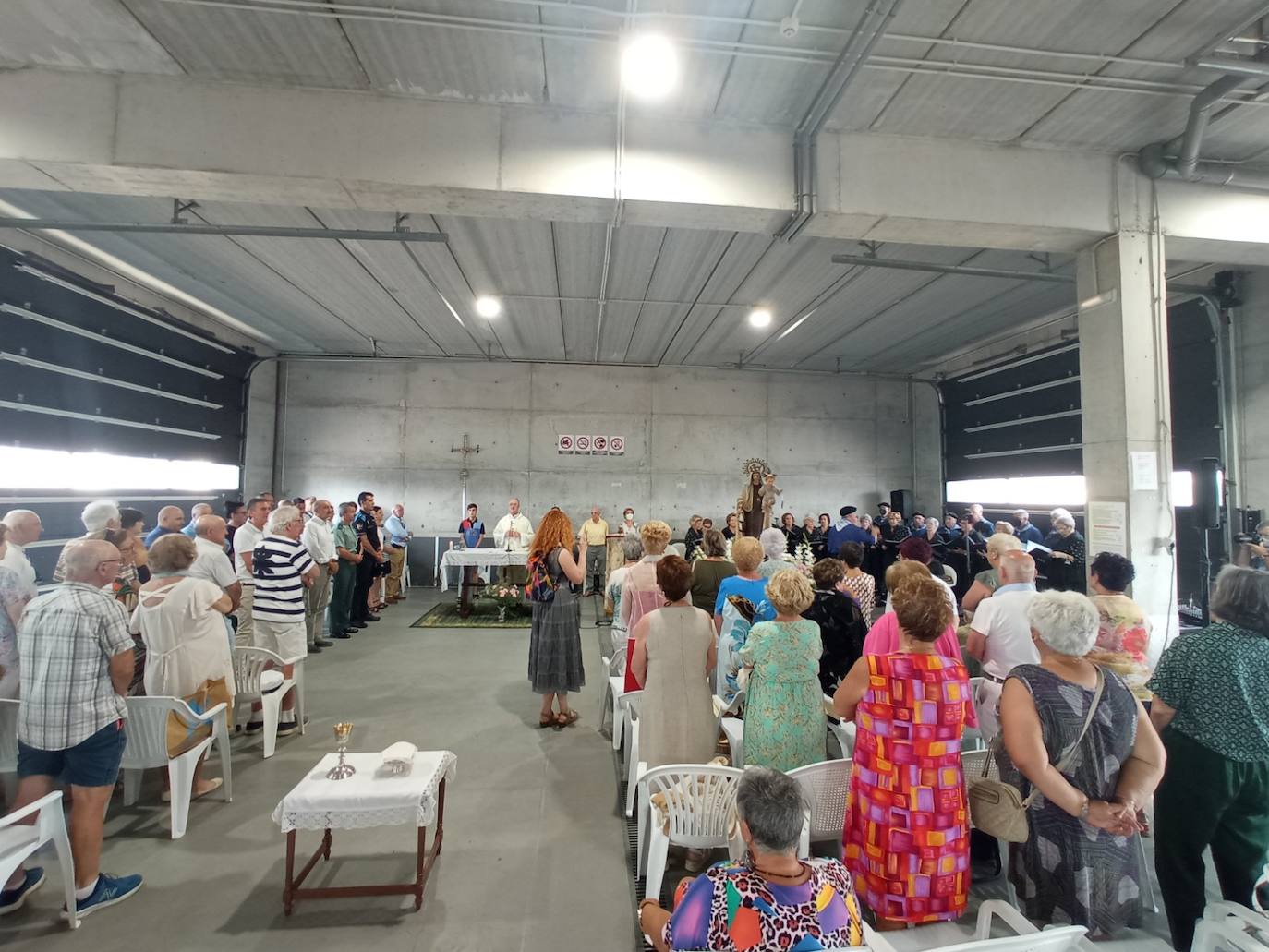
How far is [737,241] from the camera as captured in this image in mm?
5668

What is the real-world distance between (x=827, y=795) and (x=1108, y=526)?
3444mm

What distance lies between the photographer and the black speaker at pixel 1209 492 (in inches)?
186

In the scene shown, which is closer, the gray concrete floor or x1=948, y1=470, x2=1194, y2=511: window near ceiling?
the gray concrete floor

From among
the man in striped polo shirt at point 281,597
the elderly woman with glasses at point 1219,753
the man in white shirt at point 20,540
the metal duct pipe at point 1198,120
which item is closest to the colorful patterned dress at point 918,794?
the elderly woman with glasses at point 1219,753

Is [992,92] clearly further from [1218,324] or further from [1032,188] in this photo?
[1218,324]

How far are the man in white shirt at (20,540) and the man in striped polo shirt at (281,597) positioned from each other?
1.04m

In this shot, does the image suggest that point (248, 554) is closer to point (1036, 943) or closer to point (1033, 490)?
point (1036, 943)

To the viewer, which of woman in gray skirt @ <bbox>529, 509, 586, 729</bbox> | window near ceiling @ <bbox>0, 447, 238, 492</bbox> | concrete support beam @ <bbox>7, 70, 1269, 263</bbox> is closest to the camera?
concrete support beam @ <bbox>7, 70, 1269, 263</bbox>

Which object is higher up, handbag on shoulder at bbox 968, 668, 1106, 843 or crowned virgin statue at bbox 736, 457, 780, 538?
crowned virgin statue at bbox 736, 457, 780, 538

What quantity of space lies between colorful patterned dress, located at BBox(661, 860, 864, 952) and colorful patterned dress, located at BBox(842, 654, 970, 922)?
0.50 metres

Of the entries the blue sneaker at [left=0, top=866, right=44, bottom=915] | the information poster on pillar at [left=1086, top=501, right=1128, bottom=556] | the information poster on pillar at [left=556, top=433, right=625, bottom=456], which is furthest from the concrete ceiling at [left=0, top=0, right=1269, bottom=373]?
the information poster on pillar at [left=556, top=433, right=625, bottom=456]

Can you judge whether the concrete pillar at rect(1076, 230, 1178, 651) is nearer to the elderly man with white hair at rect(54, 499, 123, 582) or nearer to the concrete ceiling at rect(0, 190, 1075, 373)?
the concrete ceiling at rect(0, 190, 1075, 373)

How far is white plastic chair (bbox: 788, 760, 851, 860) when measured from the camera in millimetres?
2080

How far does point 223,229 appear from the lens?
16.6 ft
